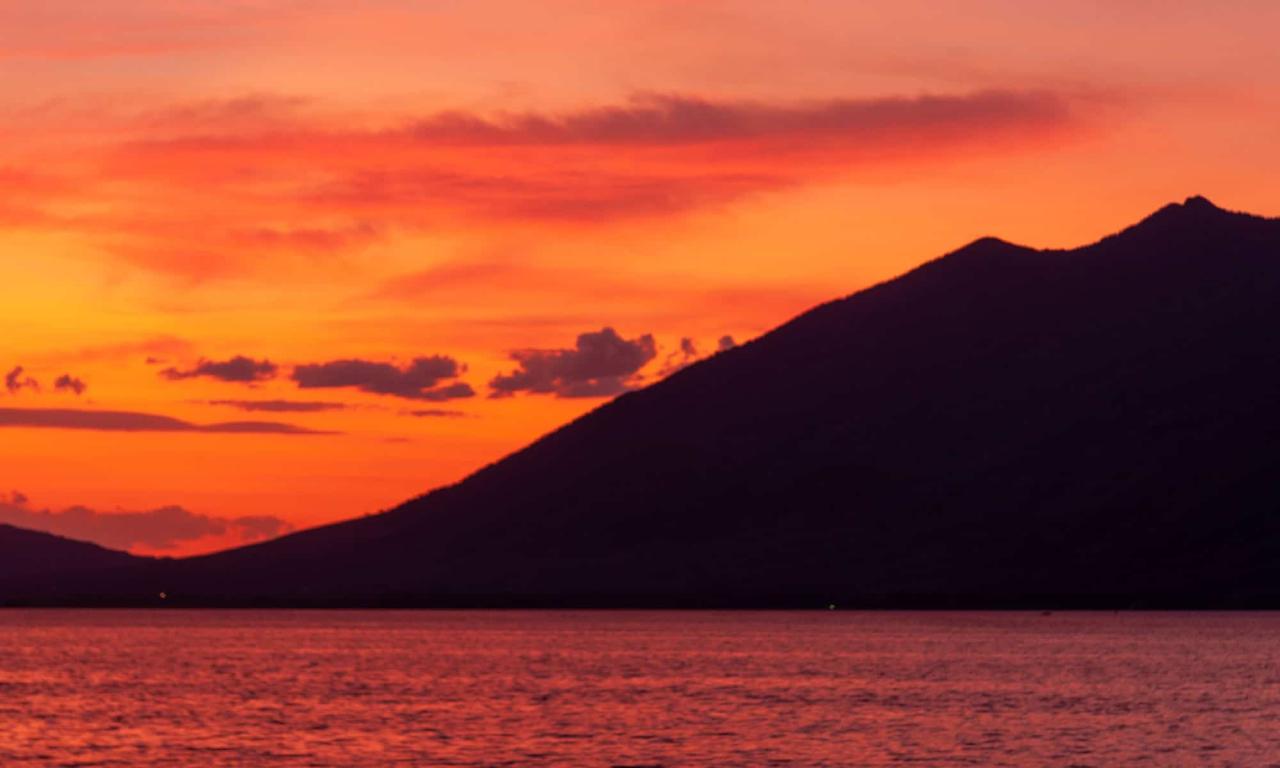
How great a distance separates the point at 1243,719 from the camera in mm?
120500

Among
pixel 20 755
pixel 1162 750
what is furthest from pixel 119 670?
pixel 1162 750

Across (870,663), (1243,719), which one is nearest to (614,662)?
(870,663)

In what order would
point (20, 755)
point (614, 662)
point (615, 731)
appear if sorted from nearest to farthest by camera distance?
point (20, 755) < point (615, 731) < point (614, 662)

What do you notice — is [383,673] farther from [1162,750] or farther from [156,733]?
[1162,750]

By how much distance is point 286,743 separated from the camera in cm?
10381

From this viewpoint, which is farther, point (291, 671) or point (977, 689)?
point (291, 671)

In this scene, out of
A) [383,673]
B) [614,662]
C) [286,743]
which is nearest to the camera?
[286,743]

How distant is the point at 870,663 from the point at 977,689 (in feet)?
153

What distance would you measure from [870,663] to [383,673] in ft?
153

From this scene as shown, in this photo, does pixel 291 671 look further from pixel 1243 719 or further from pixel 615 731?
pixel 1243 719

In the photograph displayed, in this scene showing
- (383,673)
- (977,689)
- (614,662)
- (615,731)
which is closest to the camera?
(615,731)

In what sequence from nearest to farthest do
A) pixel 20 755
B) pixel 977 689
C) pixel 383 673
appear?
pixel 20 755, pixel 977 689, pixel 383 673

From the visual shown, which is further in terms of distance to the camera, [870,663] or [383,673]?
[870,663]

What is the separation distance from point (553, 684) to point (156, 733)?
49954 millimetres
